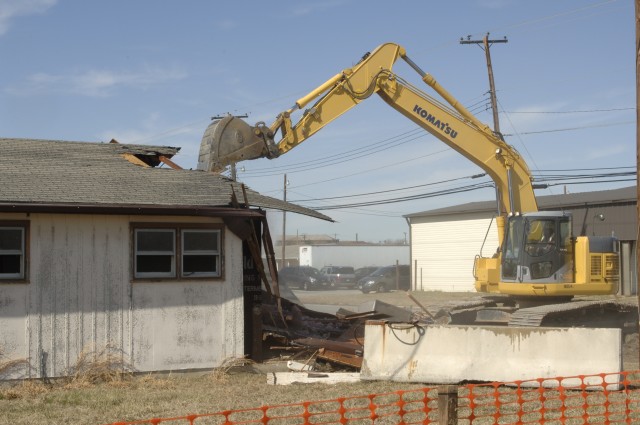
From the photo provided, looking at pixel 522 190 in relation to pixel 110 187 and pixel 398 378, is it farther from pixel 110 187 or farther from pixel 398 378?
pixel 110 187

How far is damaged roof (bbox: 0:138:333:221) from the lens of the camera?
13656mm

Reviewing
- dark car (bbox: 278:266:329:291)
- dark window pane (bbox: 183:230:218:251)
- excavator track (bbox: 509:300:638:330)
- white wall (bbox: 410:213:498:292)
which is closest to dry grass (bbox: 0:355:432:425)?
dark window pane (bbox: 183:230:218:251)

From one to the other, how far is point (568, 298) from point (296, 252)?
228ft

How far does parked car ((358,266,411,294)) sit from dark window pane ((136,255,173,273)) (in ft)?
116

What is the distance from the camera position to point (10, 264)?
13.6 metres

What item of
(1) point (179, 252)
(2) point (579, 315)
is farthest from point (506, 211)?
(1) point (179, 252)


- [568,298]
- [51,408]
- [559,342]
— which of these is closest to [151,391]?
[51,408]

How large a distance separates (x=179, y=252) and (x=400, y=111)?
633 cm

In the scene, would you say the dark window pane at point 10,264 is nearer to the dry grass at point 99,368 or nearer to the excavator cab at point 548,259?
the dry grass at point 99,368

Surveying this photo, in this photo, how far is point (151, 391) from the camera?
13.1m

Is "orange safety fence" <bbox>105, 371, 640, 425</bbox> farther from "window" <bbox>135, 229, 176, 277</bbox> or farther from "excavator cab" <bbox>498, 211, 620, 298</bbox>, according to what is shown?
"excavator cab" <bbox>498, 211, 620, 298</bbox>

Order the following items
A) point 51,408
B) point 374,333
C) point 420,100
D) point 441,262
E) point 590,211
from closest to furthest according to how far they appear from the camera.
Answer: point 51,408, point 374,333, point 420,100, point 590,211, point 441,262

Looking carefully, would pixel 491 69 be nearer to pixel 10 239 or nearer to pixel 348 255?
pixel 10 239

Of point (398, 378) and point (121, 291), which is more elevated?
point (121, 291)
